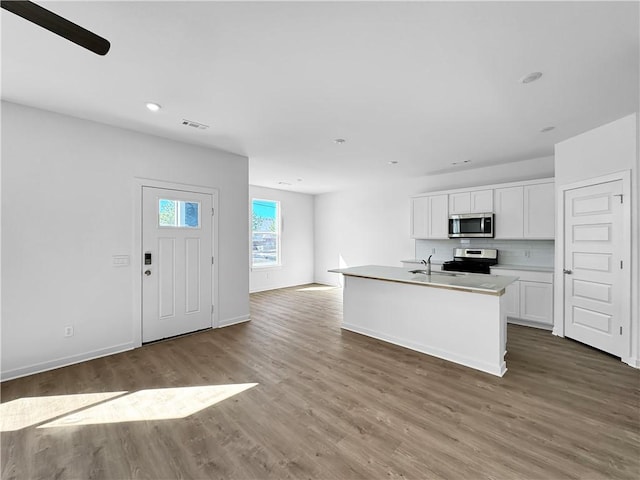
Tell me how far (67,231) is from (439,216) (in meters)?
5.80

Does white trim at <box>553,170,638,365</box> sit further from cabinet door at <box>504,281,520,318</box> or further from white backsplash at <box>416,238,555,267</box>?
white backsplash at <box>416,238,555,267</box>

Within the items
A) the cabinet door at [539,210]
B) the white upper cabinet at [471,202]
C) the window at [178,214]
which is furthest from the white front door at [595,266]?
the window at [178,214]

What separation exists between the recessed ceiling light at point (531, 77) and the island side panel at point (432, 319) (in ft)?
6.63

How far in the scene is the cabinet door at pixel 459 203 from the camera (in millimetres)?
5289

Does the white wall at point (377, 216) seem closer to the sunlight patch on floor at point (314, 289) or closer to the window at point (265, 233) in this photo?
the sunlight patch on floor at point (314, 289)

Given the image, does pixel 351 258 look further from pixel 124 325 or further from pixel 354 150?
pixel 124 325

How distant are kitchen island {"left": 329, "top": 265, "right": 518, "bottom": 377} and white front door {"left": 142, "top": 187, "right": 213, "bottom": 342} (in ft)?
7.15

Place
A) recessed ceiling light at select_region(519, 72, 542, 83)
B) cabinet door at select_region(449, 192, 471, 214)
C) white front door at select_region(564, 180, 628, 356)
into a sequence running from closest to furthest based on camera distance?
recessed ceiling light at select_region(519, 72, 542, 83), white front door at select_region(564, 180, 628, 356), cabinet door at select_region(449, 192, 471, 214)

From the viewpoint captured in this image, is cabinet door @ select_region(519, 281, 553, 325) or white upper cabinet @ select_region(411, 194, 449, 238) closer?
cabinet door @ select_region(519, 281, 553, 325)

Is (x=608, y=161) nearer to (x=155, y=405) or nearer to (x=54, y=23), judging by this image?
(x=54, y=23)

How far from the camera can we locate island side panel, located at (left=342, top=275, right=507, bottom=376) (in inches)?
116

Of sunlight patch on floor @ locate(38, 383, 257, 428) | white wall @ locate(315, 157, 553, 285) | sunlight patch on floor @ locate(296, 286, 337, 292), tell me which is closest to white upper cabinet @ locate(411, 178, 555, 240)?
white wall @ locate(315, 157, 553, 285)

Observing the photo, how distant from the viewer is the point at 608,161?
332cm

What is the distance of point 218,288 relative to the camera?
443 cm
